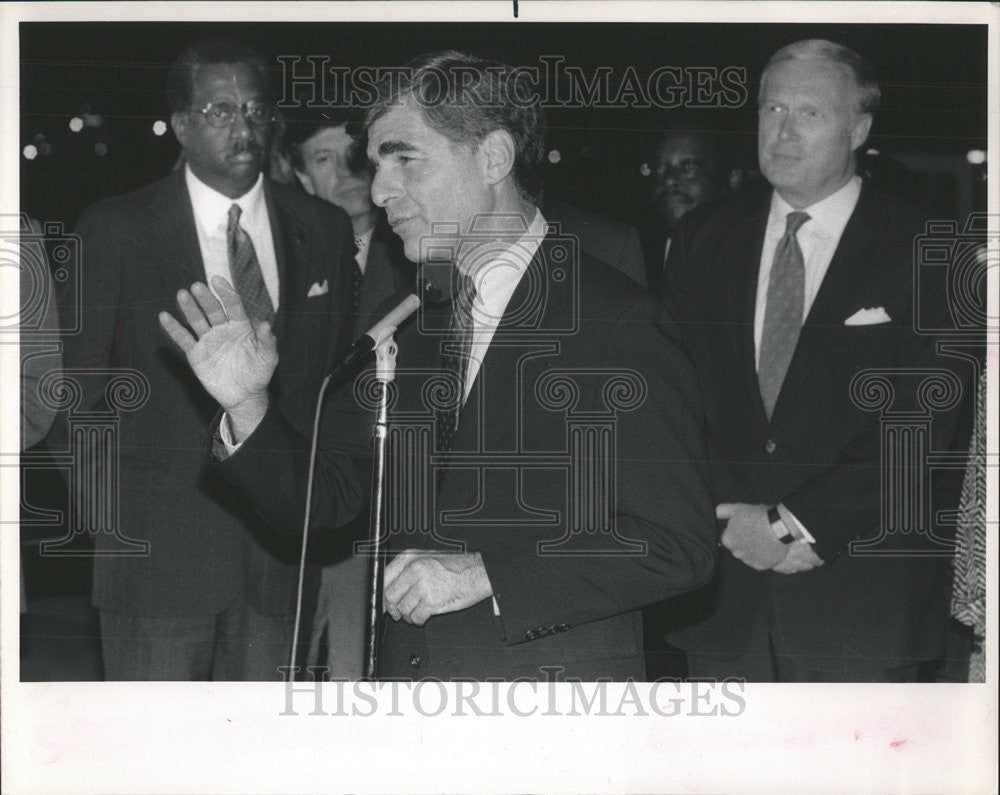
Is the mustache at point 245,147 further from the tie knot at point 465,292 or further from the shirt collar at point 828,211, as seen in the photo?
the shirt collar at point 828,211

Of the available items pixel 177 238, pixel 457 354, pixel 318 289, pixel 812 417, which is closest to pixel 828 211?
pixel 812 417

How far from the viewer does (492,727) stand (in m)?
3.04

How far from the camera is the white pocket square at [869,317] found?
9.71 ft

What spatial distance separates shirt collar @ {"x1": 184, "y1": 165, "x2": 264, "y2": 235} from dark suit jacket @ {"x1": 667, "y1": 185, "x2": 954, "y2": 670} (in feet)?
3.39

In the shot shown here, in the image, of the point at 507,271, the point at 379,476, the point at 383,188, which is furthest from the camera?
the point at 383,188

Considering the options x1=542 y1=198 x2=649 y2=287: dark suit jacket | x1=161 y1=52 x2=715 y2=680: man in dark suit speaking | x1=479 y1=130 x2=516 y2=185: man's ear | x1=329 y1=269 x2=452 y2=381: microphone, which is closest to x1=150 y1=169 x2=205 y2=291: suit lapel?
x1=161 y1=52 x2=715 y2=680: man in dark suit speaking

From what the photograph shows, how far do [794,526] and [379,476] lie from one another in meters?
1.07

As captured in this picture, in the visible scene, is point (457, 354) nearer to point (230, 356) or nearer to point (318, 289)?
point (318, 289)

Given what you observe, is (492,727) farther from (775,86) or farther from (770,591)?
(775,86)

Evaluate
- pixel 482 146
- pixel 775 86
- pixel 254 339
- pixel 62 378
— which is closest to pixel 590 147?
pixel 482 146

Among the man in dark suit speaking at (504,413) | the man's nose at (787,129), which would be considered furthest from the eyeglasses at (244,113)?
the man's nose at (787,129)

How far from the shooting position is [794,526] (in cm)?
296

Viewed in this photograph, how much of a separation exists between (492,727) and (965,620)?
122cm

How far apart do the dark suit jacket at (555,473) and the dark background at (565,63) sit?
36 centimetres
